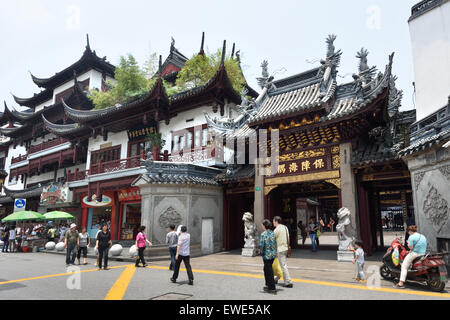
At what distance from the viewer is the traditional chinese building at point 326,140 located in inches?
438

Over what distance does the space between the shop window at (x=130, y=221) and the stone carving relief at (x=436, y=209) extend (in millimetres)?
18261

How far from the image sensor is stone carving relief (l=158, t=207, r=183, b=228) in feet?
44.8

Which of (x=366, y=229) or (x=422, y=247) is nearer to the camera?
(x=422, y=247)

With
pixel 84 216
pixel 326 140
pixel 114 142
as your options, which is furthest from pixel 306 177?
pixel 84 216

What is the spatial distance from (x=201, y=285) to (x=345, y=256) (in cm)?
604

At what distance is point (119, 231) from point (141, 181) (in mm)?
9410

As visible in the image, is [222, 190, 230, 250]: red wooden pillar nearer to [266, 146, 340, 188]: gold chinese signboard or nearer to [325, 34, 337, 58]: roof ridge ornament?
[266, 146, 340, 188]: gold chinese signboard

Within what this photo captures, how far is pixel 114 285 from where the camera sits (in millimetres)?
7543

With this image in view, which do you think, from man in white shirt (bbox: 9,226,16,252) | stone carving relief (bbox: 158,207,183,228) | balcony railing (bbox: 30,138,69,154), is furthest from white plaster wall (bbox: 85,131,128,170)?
stone carving relief (bbox: 158,207,183,228)

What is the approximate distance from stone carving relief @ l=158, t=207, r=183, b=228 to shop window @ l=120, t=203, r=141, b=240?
9.02 metres

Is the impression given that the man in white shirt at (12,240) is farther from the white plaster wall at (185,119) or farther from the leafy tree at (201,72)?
the leafy tree at (201,72)

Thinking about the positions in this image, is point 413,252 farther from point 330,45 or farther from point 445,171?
point 330,45
